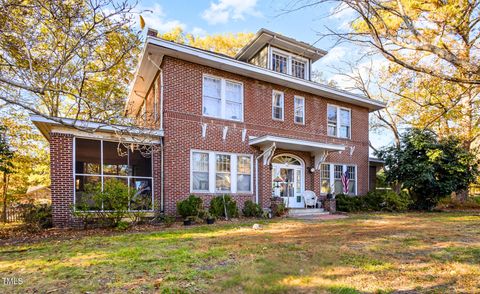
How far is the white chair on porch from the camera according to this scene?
13.6m

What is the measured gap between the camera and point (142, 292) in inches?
141

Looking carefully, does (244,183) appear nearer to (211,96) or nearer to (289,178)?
(289,178)

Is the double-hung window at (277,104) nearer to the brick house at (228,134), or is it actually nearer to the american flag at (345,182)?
the brick house at (228,134)

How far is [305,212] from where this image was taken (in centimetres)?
1280

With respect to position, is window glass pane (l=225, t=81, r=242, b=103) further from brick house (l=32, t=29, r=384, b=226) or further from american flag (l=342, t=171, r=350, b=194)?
american flag (l=342, t=171, r=350, b=194)

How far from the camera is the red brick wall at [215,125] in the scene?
1066 cm

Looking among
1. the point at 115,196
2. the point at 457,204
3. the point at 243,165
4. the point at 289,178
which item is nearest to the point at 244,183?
the point at 243,165

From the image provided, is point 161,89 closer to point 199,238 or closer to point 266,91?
point 266,91

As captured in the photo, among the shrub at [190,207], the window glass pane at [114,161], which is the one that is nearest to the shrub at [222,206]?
the shrub at [190,207]

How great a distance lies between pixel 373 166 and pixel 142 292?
17.1 meters

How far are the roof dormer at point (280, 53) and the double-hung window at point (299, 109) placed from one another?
147 cm

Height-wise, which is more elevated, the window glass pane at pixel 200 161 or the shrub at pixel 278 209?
the window glass pane at pixel 200 161

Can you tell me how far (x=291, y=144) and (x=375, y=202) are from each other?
20.6ft

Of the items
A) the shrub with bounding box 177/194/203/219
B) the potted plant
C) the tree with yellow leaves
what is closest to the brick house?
the shrub with bounding box 177/194/203/219
